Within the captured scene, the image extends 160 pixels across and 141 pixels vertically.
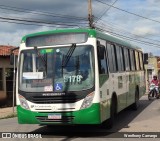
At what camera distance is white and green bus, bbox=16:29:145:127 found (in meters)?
10.5

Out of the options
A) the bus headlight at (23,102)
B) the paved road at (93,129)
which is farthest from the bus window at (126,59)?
the bus headlight at (23,102)

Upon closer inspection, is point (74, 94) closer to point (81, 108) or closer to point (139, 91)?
point (81, 108)

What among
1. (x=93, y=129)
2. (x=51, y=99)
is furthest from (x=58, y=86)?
(x=93, y=129)

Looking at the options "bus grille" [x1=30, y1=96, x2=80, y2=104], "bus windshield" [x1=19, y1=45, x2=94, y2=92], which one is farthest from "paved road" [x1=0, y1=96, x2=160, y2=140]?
"bus windshield" [x1=19, y1=45, x2=94, y2=92]

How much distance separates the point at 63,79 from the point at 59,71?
0.26 meters

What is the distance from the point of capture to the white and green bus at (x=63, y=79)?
10523 mm

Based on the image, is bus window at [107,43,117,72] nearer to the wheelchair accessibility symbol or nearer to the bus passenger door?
the bus passenger door

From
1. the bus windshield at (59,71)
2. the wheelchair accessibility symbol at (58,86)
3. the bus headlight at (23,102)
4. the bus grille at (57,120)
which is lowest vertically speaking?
the bus grille at (57,120)

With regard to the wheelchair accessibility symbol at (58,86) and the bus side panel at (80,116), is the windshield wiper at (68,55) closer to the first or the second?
the wheelchair accessibility symbol at (58,86)

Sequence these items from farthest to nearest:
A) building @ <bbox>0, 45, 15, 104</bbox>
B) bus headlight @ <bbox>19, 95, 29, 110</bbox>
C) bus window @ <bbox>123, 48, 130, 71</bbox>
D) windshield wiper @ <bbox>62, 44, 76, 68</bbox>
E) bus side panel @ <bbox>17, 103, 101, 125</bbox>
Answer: building @ <bbox>0, 45, 15, 104</bbox> < bus window @ <bbox>123, 48, 130, 71</bbox> < bus headlight @ <bbox>19, 95, 29, 110</bbox> < windshield wiper @ <bbox>62, 44, 76, 68</bbox> < bus side panel @ <bbox>17, 103, 101, 125</bbox>

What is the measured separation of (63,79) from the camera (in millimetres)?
10734

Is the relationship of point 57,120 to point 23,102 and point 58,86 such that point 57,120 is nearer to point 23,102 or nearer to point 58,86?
point 58,86

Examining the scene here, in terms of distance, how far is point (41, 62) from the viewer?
1108cm

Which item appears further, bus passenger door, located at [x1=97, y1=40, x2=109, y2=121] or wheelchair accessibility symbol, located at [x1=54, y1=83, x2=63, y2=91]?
bus passenger door, located at [x1=97, y1=40, x2=109, y2=121]
